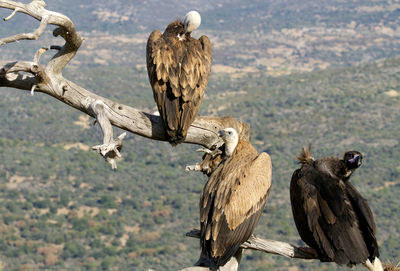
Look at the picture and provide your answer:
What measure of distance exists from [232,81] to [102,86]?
80.1 ft

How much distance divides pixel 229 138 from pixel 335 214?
1608 millimetres

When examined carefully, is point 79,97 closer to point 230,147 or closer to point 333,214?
point 230,147

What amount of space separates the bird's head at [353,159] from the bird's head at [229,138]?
1.38 m

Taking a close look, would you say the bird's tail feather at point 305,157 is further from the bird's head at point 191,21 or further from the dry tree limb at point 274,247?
the bird's head at point 191,21

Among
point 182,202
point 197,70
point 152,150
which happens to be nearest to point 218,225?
point 197,70

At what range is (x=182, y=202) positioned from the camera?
55375mm

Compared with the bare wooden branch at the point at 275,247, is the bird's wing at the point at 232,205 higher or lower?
higher

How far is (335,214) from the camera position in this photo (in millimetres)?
7418

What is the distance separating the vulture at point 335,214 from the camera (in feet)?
23.8

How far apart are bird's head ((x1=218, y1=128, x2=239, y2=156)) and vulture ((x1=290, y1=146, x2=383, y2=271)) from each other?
89 cm

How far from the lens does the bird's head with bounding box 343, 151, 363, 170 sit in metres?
7.52

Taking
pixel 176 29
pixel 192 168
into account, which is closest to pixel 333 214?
pixel 192 168

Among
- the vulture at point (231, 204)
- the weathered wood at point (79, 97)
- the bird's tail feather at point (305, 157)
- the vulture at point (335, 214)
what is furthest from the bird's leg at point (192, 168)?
the bird's tail feather at point (305, 157)

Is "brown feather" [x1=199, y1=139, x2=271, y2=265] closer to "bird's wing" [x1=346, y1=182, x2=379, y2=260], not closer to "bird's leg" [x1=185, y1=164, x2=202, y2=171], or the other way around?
"bird's leg" [x1=185, y1=164, x2=202, y2=171]
